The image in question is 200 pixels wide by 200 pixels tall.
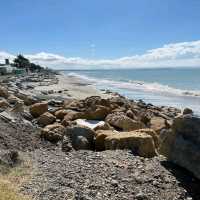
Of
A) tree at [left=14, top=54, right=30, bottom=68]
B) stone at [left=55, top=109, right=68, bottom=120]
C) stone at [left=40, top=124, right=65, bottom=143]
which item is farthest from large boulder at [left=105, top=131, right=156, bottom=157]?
tree at [left=14, top=54, right=30, bottom=68]

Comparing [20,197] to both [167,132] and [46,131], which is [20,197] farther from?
[46,131]

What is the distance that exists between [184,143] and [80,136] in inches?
130

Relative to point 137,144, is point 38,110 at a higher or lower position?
lower

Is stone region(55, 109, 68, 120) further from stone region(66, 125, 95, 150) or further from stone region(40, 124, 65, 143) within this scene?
stone region(66, 125, 95, 150)

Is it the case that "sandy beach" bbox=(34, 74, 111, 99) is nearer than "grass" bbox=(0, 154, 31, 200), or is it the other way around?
"grass" bbox=(0, 154, 31, 200)

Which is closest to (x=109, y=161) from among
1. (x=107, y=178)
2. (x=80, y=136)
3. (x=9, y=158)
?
(x=107, y=178)

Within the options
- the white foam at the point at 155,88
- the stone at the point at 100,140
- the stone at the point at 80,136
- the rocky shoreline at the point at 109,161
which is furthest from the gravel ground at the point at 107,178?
the white foam at the point at 155,88

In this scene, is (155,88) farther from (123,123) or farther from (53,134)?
(53,134)

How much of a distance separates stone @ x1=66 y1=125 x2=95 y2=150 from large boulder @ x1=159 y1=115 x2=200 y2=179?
7.47ft

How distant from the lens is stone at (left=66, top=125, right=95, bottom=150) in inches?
447

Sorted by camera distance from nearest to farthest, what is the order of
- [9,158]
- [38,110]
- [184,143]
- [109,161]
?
[9,158]
[109,161]
[184,143]
[38,110]

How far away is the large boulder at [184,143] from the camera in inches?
350

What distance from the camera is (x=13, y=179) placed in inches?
299

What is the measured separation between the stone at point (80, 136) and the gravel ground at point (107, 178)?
4.90ft
